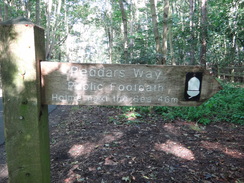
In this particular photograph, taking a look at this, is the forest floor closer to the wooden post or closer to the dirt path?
the dirt path

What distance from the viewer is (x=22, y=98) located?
3.77 feet

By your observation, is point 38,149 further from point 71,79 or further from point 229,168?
point 229,168

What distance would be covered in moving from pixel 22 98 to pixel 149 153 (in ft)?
7.84

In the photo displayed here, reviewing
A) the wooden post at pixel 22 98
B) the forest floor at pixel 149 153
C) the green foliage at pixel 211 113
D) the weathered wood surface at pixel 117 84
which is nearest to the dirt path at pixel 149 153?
the forest floor at pixel 149 153

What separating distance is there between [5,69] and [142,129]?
3.47 m

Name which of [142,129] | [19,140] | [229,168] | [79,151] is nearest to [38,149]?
[19,140]

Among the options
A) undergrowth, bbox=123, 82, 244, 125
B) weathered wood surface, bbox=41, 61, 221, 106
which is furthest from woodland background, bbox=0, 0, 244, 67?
weathered wood surface, bbox=41, 61, 221, 106

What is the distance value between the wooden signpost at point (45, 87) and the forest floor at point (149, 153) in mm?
1447

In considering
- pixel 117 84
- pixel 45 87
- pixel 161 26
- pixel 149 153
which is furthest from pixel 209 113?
pixel 161 26

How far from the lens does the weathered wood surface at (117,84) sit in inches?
48.7

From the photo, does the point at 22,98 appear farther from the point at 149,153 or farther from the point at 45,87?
the point at 149,153

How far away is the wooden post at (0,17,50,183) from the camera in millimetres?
1116

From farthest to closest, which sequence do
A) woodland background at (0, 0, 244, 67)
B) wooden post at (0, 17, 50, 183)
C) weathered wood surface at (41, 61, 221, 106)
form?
woodland background at (0, 0, 244, 67) → weathered wood surface at (41, 61, 221, 106) → wooden post at (0, 17, 50, 183)

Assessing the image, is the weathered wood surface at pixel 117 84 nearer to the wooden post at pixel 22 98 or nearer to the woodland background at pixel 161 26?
the wooden post at pixel 22 98
